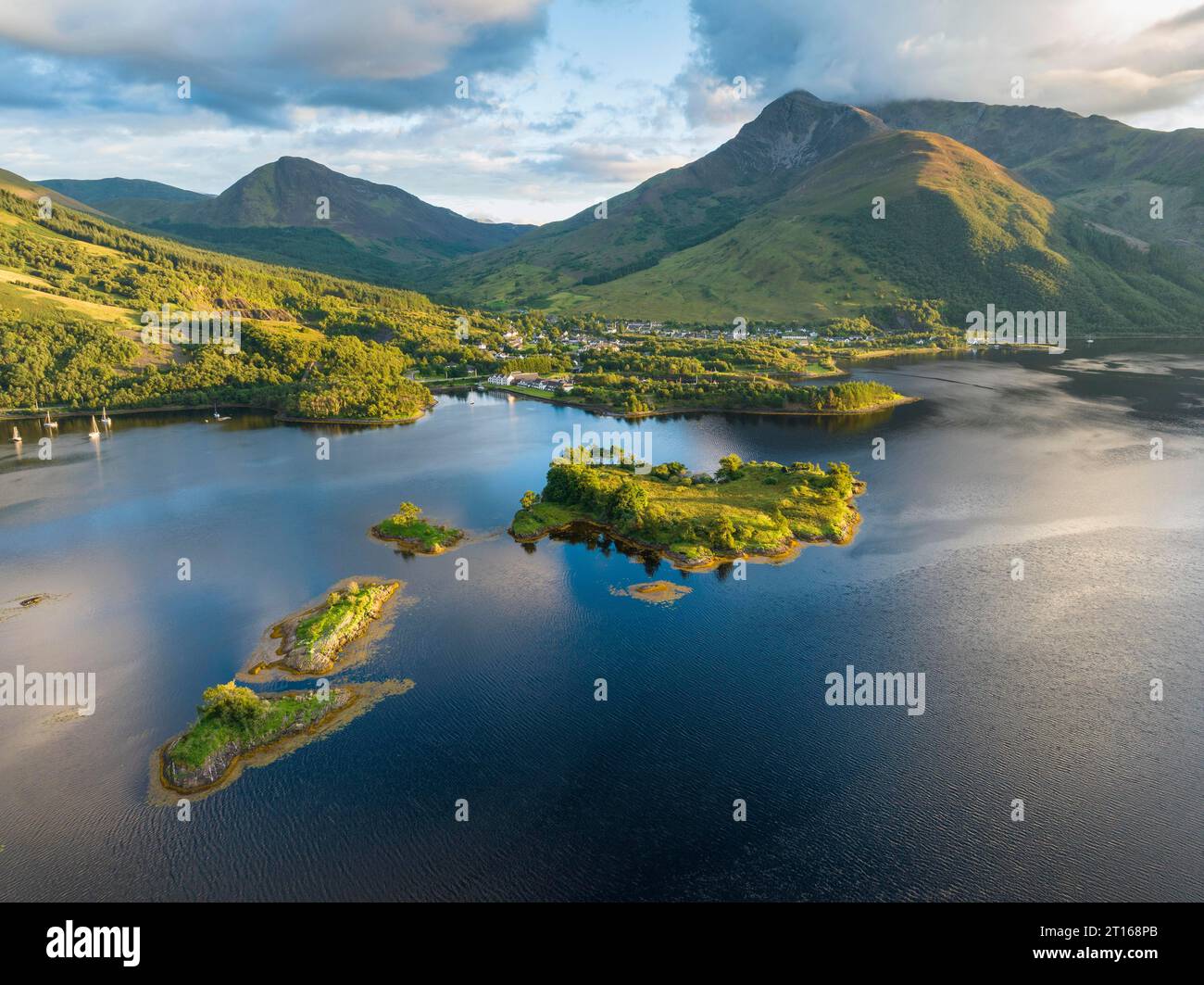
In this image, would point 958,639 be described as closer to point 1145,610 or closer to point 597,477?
point 1145,610

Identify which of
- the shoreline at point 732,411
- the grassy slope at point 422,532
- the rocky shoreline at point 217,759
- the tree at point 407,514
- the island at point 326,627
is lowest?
the rocky shoreline at point 217,759

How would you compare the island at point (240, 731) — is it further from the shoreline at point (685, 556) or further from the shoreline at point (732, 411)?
the shoreline at point (732, 411)

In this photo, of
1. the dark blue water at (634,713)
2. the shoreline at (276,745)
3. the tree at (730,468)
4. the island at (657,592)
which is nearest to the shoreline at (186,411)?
the dark blue water at (634,713)

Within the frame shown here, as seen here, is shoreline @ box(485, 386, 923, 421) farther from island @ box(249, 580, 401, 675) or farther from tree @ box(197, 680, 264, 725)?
tree @ box(197, 680, 264, 725)

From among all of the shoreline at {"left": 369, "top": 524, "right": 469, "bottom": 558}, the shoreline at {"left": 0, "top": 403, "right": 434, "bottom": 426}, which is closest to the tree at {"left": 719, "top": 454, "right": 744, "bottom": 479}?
the shoreline at {"left": 369, "top": 524, "right": 469, "bottom": 558}
